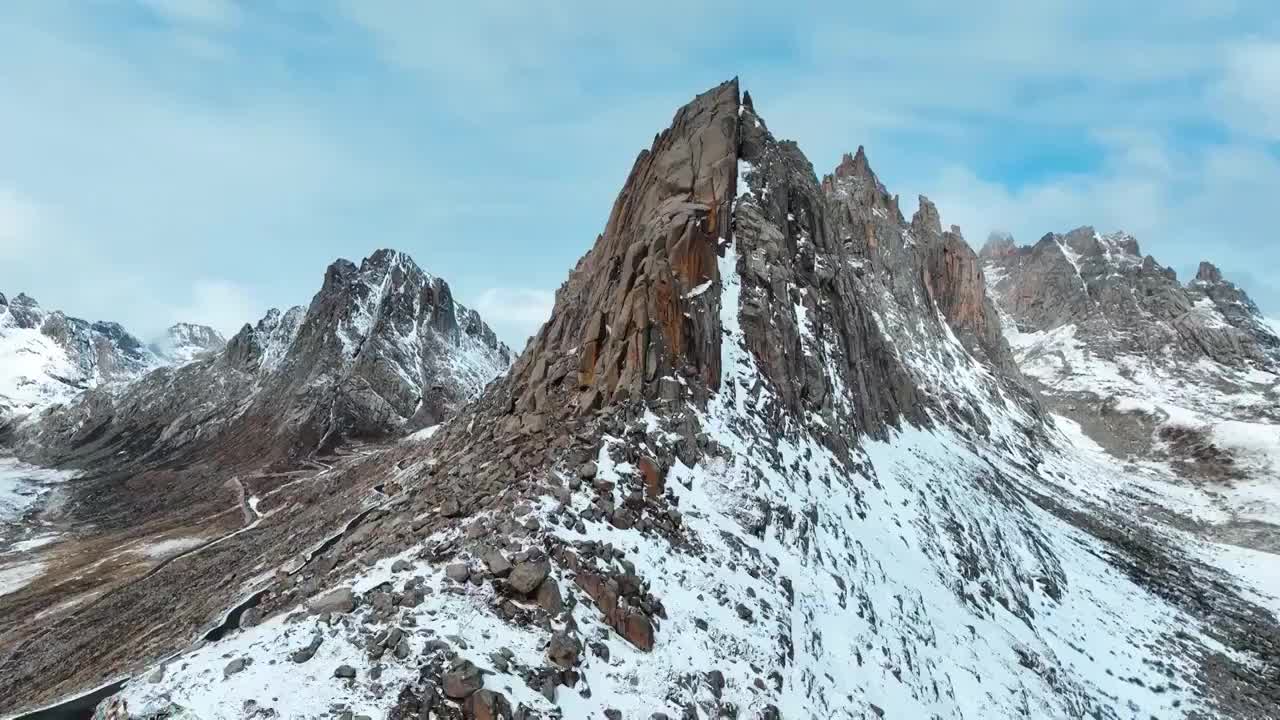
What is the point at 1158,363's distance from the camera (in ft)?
468

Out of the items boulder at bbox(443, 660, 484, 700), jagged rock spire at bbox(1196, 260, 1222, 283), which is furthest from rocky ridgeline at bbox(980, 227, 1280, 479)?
boulder at bbox(443, 660, 484, 700)

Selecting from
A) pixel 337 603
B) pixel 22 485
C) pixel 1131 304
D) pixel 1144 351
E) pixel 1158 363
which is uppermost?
pixel 1131 304

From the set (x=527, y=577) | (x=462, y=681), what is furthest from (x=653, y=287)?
(x=462, y=681)

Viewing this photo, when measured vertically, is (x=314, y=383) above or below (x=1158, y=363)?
below

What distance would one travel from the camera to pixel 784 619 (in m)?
21.6

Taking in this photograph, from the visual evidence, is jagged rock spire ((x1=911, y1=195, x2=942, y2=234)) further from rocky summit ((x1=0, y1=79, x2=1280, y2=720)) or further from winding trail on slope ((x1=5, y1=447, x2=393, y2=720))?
winding trail on slope ((x1=5, y1=447, x2=393, y2=720))

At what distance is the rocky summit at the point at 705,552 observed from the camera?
15.6 meters

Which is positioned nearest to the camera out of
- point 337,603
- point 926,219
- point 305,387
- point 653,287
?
point 337,603

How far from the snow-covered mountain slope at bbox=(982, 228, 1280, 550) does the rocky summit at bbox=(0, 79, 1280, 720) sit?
11.0 metres

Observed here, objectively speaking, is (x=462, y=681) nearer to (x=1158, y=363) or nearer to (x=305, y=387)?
(x=305, y=387)

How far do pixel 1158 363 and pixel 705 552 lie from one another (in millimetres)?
162110

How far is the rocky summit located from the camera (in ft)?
51.3

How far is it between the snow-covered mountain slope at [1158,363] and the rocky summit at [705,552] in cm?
1100

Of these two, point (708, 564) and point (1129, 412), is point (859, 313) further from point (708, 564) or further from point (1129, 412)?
point (1129, 412)
